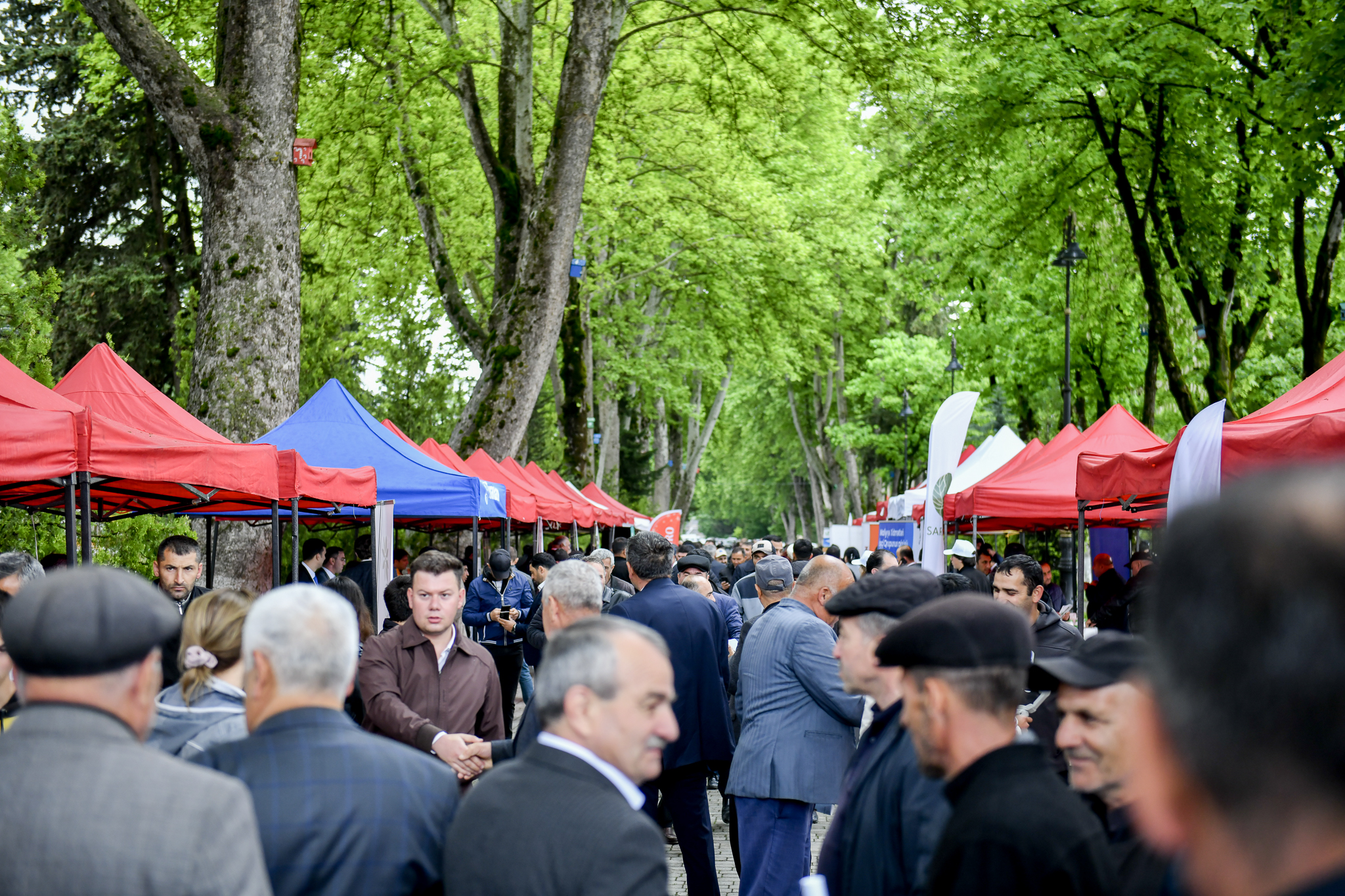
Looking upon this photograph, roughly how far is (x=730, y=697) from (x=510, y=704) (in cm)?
305

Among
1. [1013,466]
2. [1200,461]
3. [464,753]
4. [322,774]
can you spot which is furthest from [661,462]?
[322,774]

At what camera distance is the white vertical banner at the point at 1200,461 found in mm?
7340

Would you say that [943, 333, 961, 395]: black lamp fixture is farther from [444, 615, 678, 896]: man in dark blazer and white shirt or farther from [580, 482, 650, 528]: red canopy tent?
[444, 615, 678, 896]: man in dark blazer and white shirt

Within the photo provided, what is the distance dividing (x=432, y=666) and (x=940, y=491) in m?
9.95

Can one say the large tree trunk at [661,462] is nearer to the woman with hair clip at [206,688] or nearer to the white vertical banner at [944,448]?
the white vertical banner at [944,448]

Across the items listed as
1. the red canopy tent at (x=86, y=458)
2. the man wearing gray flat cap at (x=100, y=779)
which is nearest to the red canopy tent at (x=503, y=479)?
the red canopy tent at (x=86, y=458)

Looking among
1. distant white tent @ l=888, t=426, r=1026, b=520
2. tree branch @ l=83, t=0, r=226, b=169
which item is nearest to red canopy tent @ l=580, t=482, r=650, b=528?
distant white tent @ l=888, t=426, r=1026, b=520

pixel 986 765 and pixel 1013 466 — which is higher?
pixel 1013 466

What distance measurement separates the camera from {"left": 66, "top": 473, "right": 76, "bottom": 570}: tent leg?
6.49m

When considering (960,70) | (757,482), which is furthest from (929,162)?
(757,482)

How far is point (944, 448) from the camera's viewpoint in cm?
1506

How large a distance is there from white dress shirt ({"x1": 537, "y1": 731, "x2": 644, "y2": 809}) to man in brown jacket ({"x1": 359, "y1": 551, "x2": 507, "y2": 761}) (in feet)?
9.00

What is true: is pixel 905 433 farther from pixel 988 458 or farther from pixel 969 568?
pixel 969 568

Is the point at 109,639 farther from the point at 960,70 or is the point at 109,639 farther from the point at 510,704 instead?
the point at 960,70
